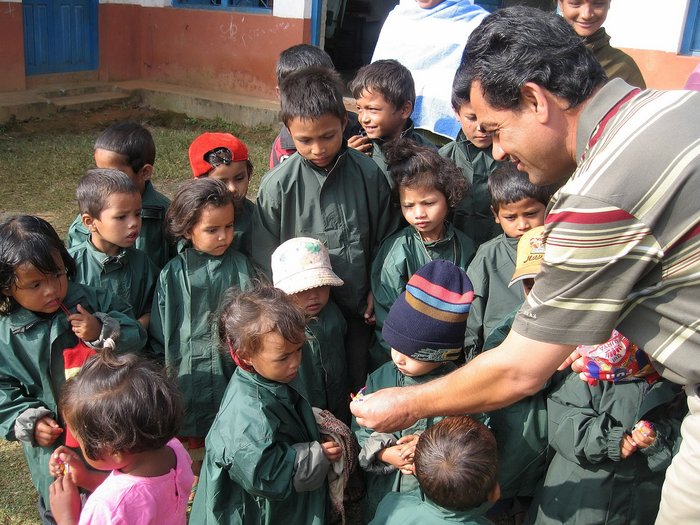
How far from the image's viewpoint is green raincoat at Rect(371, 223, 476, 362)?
319cm

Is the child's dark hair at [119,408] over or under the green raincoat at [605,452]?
over

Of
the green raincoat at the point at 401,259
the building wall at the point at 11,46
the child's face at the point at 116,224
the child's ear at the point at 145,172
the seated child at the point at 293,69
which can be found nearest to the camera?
the child's face at the point at 116,224

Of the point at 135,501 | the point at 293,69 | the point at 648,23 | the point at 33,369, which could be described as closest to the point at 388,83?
the point at 293,69

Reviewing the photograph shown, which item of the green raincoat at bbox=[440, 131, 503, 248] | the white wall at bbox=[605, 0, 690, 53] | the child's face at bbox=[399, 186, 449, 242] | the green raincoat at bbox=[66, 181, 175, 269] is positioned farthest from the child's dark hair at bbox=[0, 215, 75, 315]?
the white wall at bbox=[605, 0, 690, 53]

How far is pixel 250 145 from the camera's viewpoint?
29.6 feet

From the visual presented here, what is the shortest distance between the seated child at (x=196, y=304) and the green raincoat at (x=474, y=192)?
4.18ft

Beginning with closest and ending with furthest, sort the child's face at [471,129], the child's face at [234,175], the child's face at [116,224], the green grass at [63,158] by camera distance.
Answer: the child's face at [116,224] → the child's face at [471,129] → the child's face at [234,175] → the green grass at [63,158]

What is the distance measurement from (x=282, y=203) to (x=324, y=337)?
67 cm

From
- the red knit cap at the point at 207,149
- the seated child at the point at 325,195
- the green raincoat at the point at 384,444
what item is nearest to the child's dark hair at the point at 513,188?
the seated child at the point at 325,195

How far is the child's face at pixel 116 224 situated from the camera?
3.08 metres

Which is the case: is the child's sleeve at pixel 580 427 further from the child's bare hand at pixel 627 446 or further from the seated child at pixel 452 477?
the seated child at pixel 452 477

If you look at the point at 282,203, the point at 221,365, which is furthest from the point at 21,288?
the point at 282,203

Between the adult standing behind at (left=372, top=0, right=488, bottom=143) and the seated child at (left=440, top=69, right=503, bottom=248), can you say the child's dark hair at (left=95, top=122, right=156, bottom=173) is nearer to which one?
the seated child at (left=440, top=69, right=503, bottom=248)

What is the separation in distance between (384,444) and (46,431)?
4.12ft
